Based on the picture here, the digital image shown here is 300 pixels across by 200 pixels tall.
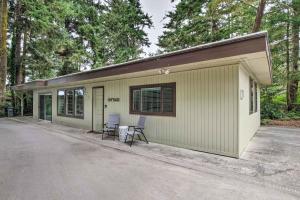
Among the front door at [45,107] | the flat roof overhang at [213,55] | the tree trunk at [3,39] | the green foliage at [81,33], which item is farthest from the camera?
the green foliage at [81,33]

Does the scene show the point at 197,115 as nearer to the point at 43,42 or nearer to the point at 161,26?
the point at 161,26

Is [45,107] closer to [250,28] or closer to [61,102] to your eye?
[61,102]

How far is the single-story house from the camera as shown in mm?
4273

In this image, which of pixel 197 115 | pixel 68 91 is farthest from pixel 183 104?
pixel 68 91

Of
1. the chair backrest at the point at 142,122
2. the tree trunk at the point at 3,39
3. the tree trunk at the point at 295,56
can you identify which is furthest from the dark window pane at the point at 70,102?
the tree trunk at the point at 295,56

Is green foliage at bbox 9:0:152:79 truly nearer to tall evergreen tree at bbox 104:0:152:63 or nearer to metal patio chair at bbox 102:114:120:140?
tall evergreen tree at bbox 104:0:152:63

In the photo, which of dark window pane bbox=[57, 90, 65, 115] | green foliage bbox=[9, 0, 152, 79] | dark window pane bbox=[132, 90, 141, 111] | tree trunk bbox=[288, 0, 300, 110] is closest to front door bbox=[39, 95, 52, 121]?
dark window pane bbox=[57, 90, 65, 115]

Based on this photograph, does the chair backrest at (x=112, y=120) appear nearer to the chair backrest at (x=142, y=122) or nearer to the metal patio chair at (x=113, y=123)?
the metal patio chair at (x=113, y=123)

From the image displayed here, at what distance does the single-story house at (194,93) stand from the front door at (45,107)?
16.8 feet

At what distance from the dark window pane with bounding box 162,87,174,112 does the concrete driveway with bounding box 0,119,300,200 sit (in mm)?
1231

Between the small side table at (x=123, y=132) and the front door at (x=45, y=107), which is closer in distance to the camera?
the small side table at (x=123, y=132)

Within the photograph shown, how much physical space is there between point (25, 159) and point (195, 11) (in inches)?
497

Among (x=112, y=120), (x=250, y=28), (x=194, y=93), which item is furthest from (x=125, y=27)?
(x=194, y=93)

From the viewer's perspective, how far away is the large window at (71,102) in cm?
954
